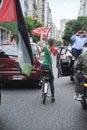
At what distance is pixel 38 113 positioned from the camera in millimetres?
9242

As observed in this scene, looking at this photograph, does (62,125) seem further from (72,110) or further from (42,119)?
(72,110)

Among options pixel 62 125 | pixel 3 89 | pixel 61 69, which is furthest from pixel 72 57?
pixel 62 125

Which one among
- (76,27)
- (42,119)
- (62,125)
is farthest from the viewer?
(76,27)

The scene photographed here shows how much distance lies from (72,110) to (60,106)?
2.14 ft

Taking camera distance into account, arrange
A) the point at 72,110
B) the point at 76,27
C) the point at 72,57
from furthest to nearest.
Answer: the point at 76,27 < the point at 72,57 < the point at 72,110

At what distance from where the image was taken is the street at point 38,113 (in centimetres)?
791

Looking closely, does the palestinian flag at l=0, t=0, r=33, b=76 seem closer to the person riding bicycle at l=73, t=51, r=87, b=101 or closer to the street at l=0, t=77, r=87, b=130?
the street at l=0, t=77, r=87, b=130

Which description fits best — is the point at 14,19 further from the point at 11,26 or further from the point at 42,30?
the point at 42,30

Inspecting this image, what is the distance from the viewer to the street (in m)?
7.91

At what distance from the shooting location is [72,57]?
605 inches

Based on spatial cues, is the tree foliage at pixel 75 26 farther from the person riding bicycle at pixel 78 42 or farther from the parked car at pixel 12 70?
the parked car at pixel 12 70

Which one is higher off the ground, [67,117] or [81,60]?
[81,60]

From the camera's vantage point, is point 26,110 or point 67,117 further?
point 26,110

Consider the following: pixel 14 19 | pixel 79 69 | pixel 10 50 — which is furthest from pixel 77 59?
pixel 10 50
